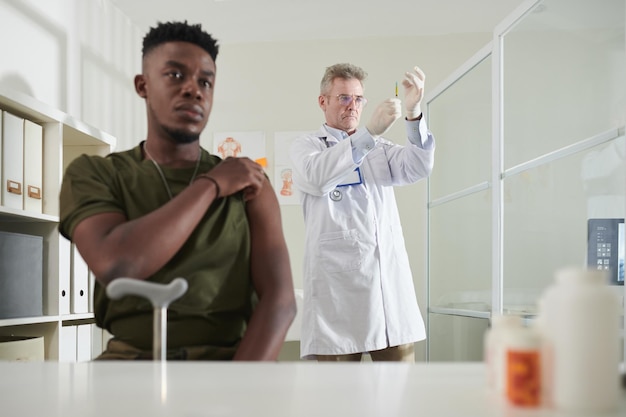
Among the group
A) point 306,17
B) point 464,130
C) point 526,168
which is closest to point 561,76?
point 526,168

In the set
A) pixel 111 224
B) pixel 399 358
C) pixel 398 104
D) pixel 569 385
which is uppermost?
pixel 398 104

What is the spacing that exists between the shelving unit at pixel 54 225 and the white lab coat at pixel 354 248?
Answer: 11.3 inches

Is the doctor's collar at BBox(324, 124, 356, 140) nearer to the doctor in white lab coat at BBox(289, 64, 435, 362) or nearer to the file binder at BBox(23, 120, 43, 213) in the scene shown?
the doctor in white lab coat at BBox(289, 64, 435, 362)

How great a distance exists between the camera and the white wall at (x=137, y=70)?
0.85 m

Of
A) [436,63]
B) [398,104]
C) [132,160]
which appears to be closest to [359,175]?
[398,104]

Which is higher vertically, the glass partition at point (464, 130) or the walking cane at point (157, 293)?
the glass partition at point (464, 130)

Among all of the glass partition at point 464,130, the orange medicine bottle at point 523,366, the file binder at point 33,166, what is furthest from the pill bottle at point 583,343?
the glass partition at point 464,130

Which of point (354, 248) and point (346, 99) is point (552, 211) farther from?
point (346, 99)

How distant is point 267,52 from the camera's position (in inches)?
40.5

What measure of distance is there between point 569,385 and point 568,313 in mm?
50

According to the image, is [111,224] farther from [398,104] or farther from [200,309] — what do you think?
[398,104]

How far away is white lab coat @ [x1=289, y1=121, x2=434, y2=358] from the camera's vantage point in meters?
0.95

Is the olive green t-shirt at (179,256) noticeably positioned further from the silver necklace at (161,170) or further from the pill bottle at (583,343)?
the pill bottle at (583,343)

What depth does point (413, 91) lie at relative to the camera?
34.9 inches
